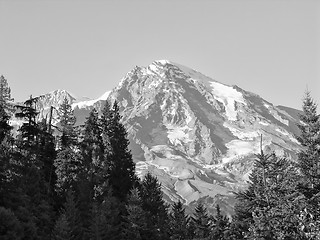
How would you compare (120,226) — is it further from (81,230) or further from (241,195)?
(241,195)

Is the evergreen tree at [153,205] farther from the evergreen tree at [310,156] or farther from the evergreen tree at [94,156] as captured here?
the evergreen tree at [310,156]

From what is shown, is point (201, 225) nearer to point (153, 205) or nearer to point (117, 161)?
point (153, 205)

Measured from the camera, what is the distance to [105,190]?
51344mm

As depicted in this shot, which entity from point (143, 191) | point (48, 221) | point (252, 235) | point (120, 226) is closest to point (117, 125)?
point (143, 191)

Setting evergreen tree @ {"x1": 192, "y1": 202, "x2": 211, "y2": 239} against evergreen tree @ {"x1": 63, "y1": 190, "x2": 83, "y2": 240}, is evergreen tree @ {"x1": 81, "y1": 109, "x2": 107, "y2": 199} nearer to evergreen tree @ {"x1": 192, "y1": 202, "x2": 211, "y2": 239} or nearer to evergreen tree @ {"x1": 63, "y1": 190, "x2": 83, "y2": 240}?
evergreen tree @ {"x1": 63, "y1": 190, "x2": 83, "y2": 240}

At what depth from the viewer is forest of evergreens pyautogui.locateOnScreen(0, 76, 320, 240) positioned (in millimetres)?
29609

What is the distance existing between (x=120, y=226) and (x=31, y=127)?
14.5 meters

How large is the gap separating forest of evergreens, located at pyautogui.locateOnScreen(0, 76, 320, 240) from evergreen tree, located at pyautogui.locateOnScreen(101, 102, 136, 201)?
0.12m

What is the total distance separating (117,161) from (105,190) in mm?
5642

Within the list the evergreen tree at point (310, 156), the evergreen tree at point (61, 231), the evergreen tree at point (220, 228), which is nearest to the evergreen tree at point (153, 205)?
the evergreen tree at point (220, 228)

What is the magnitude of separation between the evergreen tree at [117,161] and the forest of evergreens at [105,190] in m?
0.12

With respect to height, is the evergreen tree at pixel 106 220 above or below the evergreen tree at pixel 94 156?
below

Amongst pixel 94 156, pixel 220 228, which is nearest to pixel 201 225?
pixel 220 228

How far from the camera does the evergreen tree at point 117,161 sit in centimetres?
5569
